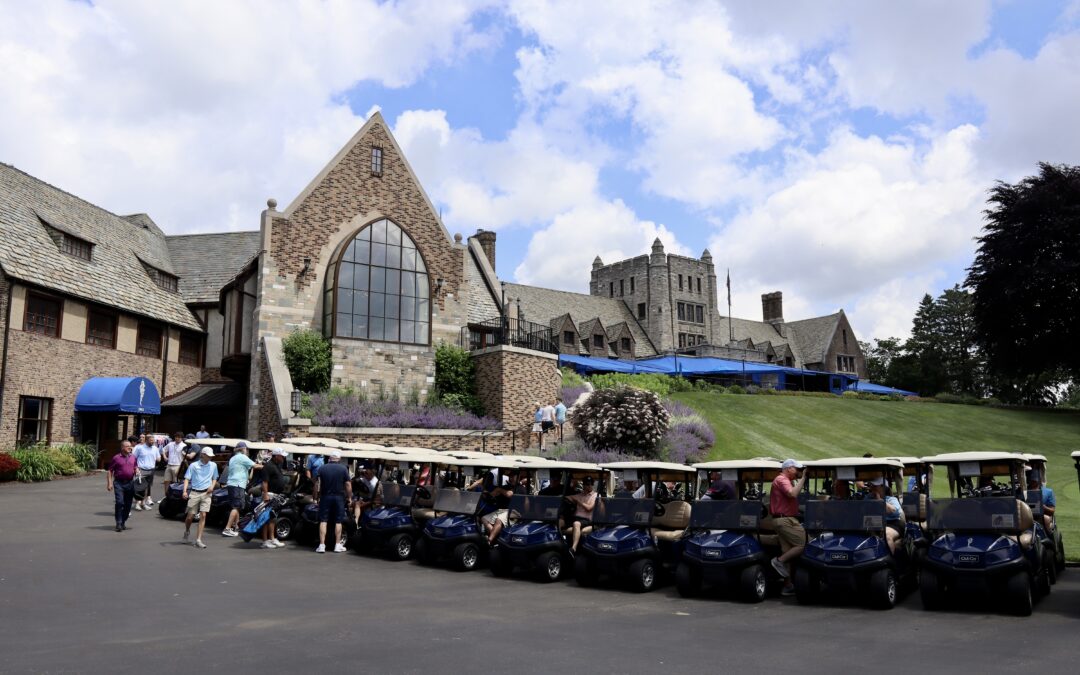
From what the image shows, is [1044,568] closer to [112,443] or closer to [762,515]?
[762,515]

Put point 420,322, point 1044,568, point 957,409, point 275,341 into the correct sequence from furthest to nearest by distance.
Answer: point 957,409
point 420,322
point 275,341
point 1044,568

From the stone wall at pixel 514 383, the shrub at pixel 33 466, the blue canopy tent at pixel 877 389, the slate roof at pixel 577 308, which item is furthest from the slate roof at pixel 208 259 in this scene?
the blue canopy tent at pixel 877 389

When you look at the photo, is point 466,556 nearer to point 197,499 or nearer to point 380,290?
point 197,499

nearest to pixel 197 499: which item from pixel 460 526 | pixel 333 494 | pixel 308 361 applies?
pixel 333 494

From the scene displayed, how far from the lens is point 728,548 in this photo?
34.4ft

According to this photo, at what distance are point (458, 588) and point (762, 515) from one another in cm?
420

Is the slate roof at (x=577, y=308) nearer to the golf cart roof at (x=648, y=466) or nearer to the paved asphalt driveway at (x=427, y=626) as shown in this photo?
the golf cart roof at (x=648, y=466)

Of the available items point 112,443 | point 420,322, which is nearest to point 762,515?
point 420,322

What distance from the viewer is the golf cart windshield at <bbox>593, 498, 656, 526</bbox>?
11727mm

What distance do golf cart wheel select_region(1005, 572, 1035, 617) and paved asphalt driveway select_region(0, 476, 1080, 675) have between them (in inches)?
5.9

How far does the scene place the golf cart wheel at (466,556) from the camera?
506 inches

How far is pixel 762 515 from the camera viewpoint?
443 inches

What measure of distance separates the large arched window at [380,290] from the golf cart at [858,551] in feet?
73.3

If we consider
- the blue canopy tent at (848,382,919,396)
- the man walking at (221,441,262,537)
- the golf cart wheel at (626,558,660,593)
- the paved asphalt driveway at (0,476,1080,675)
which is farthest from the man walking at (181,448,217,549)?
the blue canopy tent at (848,382,919,396)
